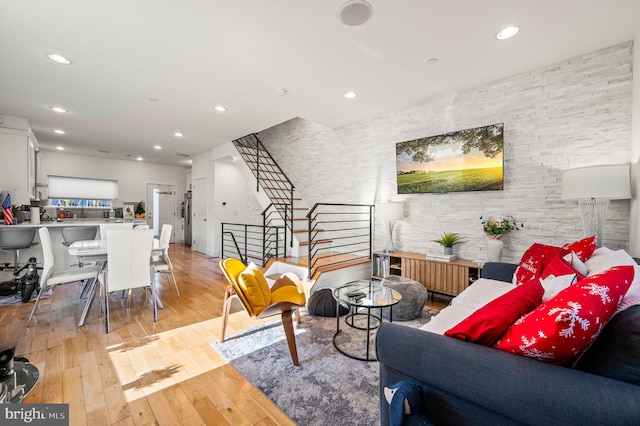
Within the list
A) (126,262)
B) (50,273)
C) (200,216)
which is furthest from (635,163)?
(200,216)

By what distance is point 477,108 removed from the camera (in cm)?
349

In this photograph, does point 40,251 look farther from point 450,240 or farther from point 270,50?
point 450,240

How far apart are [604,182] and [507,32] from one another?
153 cm

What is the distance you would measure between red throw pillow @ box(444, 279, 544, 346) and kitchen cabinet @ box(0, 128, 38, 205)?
6604 millimetres

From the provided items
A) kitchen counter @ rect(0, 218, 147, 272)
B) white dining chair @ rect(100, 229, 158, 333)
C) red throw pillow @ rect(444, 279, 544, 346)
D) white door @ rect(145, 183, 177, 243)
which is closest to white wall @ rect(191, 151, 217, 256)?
kitchen counter @ rect(0, 218, 147, 272)

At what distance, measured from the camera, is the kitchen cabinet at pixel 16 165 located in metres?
4.47

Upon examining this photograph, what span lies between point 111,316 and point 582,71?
18.8 ft

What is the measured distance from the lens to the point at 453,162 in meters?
3.65

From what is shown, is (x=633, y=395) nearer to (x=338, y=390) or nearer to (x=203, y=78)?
(x=338, y=390)

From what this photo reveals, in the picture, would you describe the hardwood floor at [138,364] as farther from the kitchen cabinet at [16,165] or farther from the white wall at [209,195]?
the white wall at [209,195]

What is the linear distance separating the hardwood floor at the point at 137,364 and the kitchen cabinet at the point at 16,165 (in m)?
2.24

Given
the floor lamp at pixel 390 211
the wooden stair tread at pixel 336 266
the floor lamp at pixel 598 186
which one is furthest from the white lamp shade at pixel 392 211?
the floor lamp at pixel 598 186

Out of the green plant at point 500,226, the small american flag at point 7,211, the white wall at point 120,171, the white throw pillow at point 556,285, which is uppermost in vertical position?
the white wall at point 120,171

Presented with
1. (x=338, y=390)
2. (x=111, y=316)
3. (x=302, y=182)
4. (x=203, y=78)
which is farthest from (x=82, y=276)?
(x=302, y=182)
